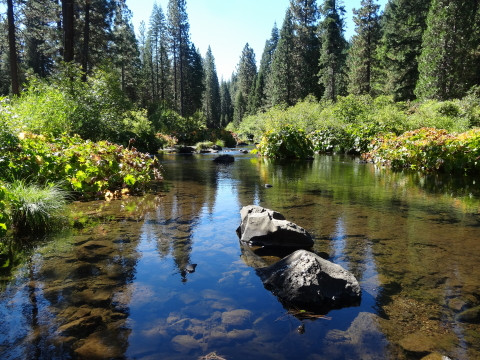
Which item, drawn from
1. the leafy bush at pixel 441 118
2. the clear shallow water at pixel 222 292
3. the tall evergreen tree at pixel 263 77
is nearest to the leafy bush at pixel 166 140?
the leafy bush at pixel 441 118

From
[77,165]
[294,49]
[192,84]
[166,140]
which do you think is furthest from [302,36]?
[77,165]

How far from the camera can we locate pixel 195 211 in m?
6.64

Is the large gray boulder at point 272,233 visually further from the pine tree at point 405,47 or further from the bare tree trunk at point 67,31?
the pine tree at point 405,47

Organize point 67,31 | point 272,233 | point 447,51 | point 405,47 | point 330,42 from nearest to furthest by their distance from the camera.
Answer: point 272,233 < point 67,31 < point 447,51 < point 405,47 < point 330,42

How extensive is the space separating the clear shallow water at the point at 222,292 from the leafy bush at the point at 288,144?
13199 millimetres

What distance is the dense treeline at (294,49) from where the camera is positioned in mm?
21859

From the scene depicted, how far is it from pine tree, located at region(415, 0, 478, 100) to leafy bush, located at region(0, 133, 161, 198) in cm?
2681

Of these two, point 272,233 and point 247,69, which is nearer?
point 272,233

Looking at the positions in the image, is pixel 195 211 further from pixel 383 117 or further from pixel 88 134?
pixel 383 117

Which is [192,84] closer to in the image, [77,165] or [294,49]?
[294,49]

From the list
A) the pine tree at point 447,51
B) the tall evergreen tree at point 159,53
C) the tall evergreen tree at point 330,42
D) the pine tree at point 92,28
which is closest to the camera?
the pine tree at point 92,28

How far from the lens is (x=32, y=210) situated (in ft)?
16.0

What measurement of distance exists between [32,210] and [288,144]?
52.5ft

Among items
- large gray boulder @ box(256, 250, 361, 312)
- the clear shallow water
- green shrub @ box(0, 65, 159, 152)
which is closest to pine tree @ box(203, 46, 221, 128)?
green shrub @ box(0, 65, 159, 152)
